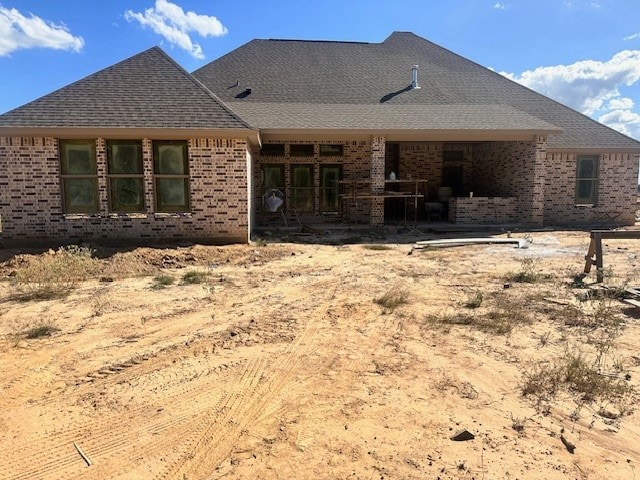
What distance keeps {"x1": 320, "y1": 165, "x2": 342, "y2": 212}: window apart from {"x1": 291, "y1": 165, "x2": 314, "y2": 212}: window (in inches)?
16.7

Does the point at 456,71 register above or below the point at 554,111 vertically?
above

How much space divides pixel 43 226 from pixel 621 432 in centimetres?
1204

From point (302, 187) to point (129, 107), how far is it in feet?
22.8

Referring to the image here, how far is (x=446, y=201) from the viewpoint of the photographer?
60.5ft

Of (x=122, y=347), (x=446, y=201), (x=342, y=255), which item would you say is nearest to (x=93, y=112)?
(x=342, y=255)

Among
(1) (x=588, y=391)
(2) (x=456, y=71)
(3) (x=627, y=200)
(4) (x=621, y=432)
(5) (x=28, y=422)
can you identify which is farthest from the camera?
(2) (x=456, y=71)

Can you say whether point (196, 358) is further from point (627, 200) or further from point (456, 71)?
point (456, 71)

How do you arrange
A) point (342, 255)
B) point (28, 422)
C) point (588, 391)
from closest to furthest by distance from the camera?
point (28, 422)
point (588, 391)
point (342, 255)

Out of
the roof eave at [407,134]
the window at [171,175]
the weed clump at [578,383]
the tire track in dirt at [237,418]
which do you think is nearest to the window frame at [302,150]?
the roof eave at [407,134]

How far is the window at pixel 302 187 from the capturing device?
16453 mm

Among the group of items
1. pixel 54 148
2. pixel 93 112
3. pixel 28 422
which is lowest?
pixel 28 422

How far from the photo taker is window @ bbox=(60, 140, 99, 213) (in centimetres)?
1086

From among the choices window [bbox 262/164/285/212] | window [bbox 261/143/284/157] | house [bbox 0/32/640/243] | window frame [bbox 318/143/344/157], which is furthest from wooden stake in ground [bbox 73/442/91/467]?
window frame [bbox 318/143/344/157]

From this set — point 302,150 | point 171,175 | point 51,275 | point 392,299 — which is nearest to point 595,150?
point 302,150
